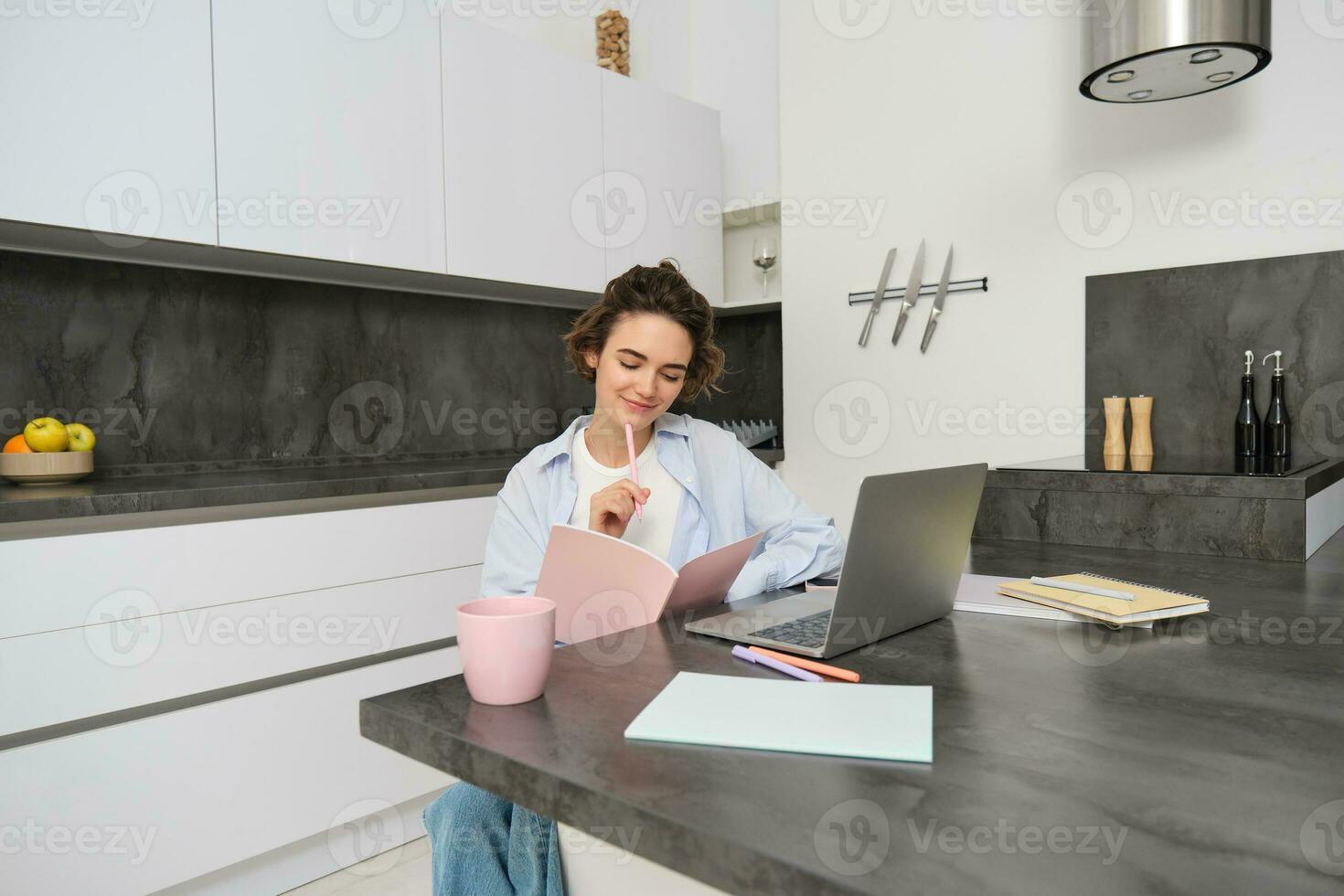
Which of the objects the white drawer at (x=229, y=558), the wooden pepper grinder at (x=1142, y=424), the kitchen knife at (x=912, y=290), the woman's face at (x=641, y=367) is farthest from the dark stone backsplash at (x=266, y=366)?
the wooden pepper grinder at (x=1142, y=424)

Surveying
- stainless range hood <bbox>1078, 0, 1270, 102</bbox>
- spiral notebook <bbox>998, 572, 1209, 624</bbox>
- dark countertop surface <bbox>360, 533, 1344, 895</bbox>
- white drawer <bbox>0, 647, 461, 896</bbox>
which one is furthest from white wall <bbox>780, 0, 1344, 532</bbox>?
dark countertop surface <bbox>360, 533, 1344, 895</bbox>

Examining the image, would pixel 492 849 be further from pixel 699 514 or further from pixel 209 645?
pixel 209 645

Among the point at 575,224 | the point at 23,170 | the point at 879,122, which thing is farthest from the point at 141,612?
the point at 879,122

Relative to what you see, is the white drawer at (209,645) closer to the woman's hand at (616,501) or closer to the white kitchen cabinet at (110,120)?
the woman's hand at (616,501)

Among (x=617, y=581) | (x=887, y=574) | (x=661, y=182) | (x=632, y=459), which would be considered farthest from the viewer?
(x=661, y=182)

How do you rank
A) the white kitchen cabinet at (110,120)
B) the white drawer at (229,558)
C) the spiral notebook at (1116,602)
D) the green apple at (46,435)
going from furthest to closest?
1. the green apple at (46,435)
2. the white kitchen cabinet at (110,120)
3. the white drawer at (229,558)
4. the spiral notebook at (1116,602)

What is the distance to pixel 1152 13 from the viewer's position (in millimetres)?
1770

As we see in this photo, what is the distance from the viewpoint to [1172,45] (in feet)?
5.75

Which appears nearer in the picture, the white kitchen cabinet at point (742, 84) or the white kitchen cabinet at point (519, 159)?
the white kitchen cabinet at point (519, 159)

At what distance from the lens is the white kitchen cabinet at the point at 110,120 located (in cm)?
182

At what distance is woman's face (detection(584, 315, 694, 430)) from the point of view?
1498 mm

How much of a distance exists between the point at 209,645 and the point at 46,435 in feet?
1.98

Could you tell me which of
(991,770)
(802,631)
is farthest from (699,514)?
(991,770)

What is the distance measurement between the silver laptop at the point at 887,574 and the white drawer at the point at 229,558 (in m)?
1.37
